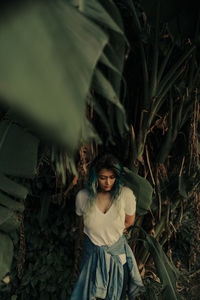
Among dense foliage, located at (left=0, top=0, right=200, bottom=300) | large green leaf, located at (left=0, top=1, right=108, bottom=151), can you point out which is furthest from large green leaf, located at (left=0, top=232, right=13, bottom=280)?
large green leaf, located at (left=0, top=1, right=108, bottom=151)

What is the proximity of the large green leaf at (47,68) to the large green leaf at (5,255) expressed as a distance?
1.42 m

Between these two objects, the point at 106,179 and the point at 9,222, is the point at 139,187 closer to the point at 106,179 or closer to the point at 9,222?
the point at 106,179

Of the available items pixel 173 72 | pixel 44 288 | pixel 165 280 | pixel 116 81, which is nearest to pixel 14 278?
pixel 44 288

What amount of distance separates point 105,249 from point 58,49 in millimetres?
1906

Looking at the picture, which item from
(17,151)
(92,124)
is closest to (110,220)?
(92,124)

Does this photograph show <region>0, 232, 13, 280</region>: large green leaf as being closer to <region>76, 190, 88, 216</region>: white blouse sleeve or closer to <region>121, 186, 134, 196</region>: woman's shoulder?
<region>76, 190, 88, 216</region>: white blouse sleeve

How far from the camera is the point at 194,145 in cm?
246

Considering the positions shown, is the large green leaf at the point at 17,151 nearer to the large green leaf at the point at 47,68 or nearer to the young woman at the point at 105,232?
the young woman at the point at 105,232

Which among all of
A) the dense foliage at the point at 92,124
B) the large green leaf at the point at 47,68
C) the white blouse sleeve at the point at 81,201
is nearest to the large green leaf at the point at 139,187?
the dense foliage at the point at 92,124

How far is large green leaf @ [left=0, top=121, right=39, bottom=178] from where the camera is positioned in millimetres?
1704

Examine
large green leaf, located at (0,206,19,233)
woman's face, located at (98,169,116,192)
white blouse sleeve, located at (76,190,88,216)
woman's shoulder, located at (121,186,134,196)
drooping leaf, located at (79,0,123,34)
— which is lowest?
large green leaf, located at (0,206,19,233)

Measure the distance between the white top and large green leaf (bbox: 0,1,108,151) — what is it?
1.70 metres

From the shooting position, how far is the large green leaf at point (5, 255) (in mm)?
1859

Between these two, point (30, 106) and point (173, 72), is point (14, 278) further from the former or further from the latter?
point (30, 106)
